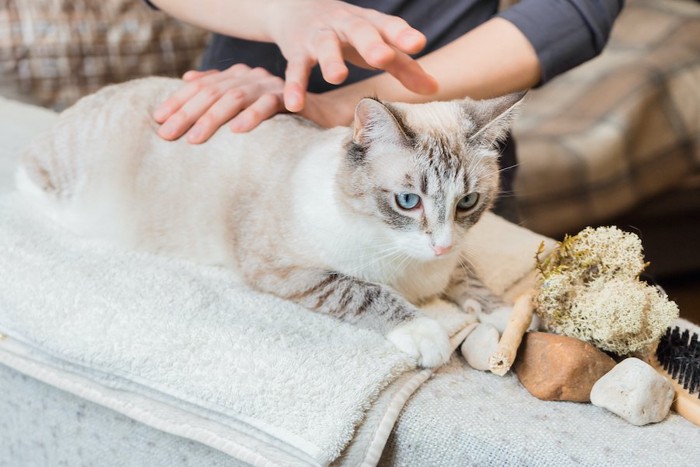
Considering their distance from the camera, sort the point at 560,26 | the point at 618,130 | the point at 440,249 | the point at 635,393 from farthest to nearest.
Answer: the point at 618,130 → the point at 560,26 → the point at 440,249 → the point at 635,393

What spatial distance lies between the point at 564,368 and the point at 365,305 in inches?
11.1

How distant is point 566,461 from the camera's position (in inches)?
32.4

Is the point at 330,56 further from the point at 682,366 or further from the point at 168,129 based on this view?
the point at 682,366

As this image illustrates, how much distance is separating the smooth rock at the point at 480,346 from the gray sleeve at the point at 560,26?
549 mm

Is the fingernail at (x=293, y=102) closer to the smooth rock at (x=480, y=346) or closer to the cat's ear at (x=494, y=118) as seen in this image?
the cat's ear at (x=494, y=118)

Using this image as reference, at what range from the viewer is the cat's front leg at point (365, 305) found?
0.99 m

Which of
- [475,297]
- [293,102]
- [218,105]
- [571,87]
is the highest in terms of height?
[293,102]

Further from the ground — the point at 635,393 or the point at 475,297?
the point at 635,393

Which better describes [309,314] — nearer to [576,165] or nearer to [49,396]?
[49,396]

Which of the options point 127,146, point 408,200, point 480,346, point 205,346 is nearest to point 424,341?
point 480,346

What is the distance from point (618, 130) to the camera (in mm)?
2520

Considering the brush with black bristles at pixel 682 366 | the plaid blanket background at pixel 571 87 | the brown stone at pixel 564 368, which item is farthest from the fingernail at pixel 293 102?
the plaid blanket background at pixel 571 87

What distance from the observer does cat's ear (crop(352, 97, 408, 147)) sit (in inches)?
36.8

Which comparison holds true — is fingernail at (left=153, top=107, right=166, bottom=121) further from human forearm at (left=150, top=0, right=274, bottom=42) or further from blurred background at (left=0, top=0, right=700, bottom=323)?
blurred background at (left=0, top=0, right=700, bottom=323)
